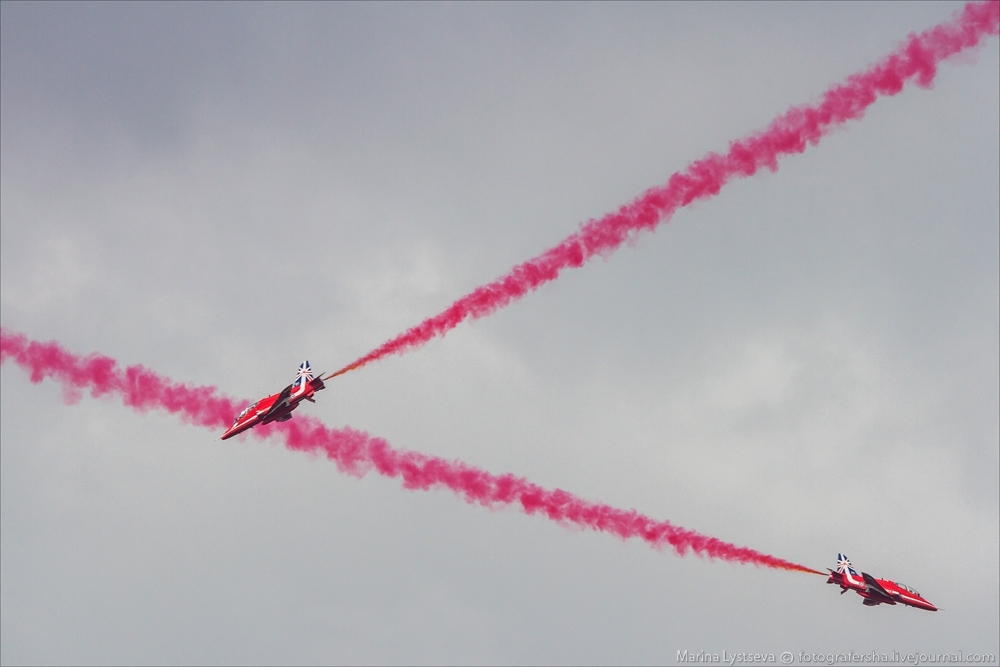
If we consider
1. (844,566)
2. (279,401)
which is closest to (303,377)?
(279,401)

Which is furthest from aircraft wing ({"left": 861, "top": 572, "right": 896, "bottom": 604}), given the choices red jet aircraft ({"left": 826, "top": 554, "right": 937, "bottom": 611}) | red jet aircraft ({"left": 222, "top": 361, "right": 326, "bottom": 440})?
red jet aircraft ({"left": 222, "top": 361, "right": 326, "bottom": 440})

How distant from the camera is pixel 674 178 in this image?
327 feet

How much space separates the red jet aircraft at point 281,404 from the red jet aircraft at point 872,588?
38.1 meters

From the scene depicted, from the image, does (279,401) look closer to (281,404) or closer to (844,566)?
(281,404)

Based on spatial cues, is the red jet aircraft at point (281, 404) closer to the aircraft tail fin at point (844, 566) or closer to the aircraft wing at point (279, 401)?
the aircraft wing at point (279, 401)

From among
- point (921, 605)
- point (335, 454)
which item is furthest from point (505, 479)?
point (921, 605)

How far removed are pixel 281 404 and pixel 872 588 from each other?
142 feet

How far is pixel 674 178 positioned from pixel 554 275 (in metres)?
10.0

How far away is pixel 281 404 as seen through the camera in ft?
342

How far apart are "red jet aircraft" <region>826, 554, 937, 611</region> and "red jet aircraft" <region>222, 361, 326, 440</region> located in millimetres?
38132

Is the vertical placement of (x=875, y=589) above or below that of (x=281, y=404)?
below

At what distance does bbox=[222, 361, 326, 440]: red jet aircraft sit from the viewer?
4050 inches

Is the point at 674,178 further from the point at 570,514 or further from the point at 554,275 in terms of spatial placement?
the point at 570,514

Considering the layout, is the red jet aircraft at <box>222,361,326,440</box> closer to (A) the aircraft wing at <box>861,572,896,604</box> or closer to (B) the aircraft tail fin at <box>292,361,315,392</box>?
(B) the aircraft tail fin at <box>292,361,315,392</box>
